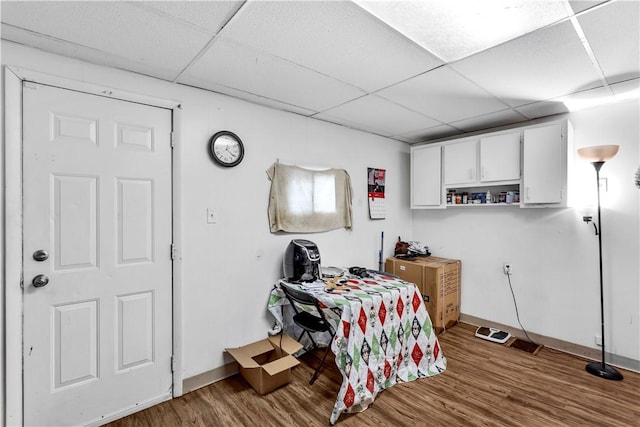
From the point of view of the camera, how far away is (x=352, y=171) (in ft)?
11.6

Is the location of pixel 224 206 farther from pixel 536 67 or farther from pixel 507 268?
pixel 507 268

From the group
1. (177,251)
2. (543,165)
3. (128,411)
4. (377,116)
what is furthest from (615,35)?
(128,411)

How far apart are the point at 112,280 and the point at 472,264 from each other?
368cm

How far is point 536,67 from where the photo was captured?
2.02m

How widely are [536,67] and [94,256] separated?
127 inches

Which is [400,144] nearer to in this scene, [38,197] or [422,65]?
[422,65]

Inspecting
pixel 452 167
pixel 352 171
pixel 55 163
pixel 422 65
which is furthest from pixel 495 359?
pixel 55 163

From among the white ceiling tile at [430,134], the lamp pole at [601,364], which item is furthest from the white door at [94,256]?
the lamp pole at [601,364]

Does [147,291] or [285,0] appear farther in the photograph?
[147,291]

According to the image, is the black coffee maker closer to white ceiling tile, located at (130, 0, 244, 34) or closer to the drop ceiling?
the drop ceiling

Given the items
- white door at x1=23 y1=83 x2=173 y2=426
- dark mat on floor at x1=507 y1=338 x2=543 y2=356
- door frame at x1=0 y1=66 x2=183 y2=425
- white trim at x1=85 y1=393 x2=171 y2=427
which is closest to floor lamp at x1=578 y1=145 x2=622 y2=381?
dark mat on floor at x1=507 y1=338 x2=543 y2=356

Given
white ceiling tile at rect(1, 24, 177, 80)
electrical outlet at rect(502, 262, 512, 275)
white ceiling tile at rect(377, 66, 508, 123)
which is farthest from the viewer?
electrical outlet at rect(502, 262, 512, 275)

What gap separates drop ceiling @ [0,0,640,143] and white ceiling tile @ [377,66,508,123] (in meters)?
0.02

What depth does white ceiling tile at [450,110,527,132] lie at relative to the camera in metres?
3.01
